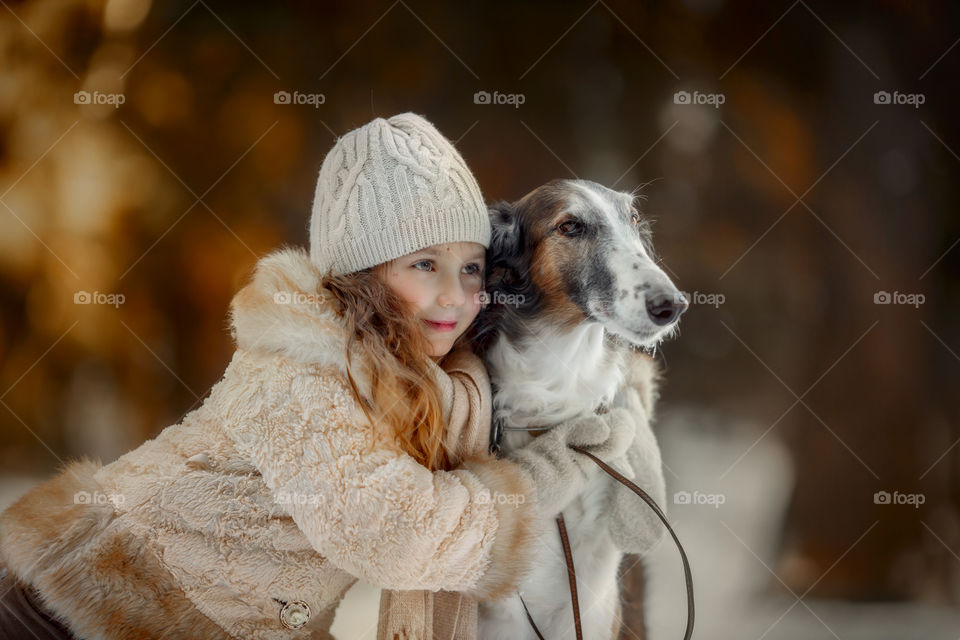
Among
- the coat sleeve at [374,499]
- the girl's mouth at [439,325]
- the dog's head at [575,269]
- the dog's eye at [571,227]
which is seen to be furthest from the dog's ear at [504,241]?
the coat sleeve at [374,499]

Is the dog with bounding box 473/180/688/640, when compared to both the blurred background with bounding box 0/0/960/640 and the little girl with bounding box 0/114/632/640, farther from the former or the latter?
the blurred background with bounding box 0/0/960/640

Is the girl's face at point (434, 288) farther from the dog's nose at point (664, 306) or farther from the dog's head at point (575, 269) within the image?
the dog's nose at point (664, 306)

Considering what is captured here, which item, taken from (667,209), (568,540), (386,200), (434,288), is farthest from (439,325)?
(667,209)

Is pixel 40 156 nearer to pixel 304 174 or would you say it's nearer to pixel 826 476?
pixel 304 174

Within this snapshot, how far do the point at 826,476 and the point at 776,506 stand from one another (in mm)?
182

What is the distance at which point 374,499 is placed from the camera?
1099 mm

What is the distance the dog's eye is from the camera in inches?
55.7

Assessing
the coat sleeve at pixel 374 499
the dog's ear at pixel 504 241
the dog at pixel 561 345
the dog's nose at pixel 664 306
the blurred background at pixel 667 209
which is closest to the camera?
the coat sleeve at pixel 374 499

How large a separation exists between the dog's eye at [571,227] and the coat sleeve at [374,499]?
1.64ft

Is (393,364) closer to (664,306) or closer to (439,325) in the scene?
(439,325)

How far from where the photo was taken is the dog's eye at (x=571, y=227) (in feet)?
4.64

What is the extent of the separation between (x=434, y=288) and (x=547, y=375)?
1.00 feet

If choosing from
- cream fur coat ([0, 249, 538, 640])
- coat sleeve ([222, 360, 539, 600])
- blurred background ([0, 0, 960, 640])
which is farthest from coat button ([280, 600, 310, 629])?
blurred background ([0, 0, 960, 640])

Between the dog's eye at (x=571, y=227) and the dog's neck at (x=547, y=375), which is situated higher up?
the dog's eye at (x=571, y=227)
